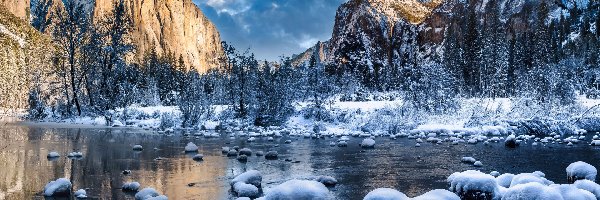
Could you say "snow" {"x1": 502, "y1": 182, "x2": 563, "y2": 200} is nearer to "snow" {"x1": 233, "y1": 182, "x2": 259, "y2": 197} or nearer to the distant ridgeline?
"snow" {"x1": 233, "y1": 182, "x2": 259, "y2": 197}

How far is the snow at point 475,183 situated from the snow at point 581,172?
2652 millimetres

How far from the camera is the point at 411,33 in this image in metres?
142

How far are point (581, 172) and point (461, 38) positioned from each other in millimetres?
118262

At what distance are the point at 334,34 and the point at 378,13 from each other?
18.2 m

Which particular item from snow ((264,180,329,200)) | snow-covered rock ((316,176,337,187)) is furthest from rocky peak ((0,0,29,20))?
snow ((264,180,329,200))

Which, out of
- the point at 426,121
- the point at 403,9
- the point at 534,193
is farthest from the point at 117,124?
the point at 403,9

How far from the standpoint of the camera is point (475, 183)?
23.4 feet

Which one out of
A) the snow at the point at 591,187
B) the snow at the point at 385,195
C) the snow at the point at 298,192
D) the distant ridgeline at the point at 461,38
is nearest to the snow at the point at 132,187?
the snow at the point at 298,192

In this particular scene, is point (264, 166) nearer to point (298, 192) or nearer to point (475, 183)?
point (298, 192)

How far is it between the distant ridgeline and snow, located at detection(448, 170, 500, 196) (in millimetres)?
55175

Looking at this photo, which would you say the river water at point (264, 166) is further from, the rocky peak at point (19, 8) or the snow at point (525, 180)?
the rocky peak at point (19, 8)

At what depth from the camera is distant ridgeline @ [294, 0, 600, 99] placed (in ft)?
275

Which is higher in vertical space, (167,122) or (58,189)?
(167,122)

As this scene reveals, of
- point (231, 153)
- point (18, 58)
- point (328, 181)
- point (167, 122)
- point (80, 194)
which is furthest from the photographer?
point (18, 58)
